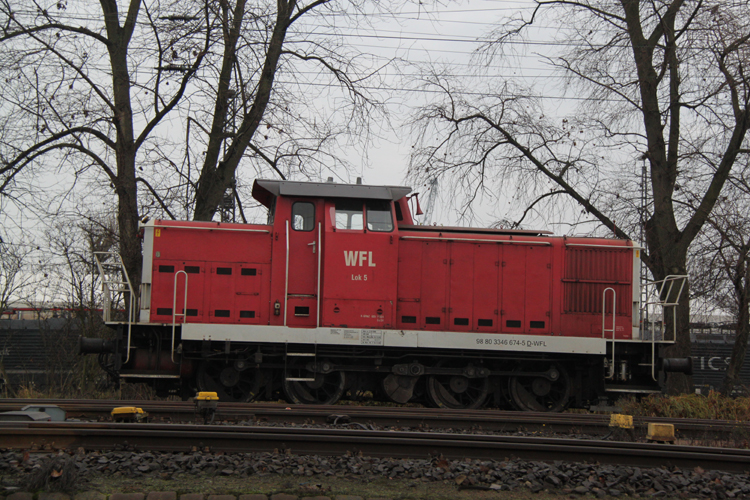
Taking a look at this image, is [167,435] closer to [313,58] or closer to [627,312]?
[627,312]

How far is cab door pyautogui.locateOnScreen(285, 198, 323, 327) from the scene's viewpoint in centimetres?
1033

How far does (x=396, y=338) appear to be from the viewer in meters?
10.1

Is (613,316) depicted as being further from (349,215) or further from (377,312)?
(349,215)

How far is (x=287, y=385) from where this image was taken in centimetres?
1034

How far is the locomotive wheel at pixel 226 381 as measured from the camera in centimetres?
1031

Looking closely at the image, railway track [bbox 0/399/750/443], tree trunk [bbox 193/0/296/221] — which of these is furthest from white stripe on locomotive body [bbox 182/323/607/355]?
tree trunk [bbox 193/0/296/221]

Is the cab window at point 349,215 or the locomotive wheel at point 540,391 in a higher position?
the cab window at point 349,215

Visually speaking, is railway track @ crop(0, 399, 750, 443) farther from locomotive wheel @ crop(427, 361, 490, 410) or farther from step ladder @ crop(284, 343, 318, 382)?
locomotive wheel @ crop(427, 361, 490, 410)

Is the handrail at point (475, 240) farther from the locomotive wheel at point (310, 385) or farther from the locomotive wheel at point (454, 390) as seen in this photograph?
the locomotive wheel at point (310, 385)

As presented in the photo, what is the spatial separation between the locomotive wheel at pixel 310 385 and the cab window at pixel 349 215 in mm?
2386

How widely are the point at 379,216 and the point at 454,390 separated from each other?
3355mm

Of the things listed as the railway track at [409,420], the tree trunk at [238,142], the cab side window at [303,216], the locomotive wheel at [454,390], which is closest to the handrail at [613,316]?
the railway track at [409,420]

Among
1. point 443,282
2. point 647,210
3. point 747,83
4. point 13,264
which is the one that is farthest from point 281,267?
point 13,264

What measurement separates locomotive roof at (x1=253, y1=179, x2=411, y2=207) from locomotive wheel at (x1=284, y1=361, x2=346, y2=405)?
9.46ft
